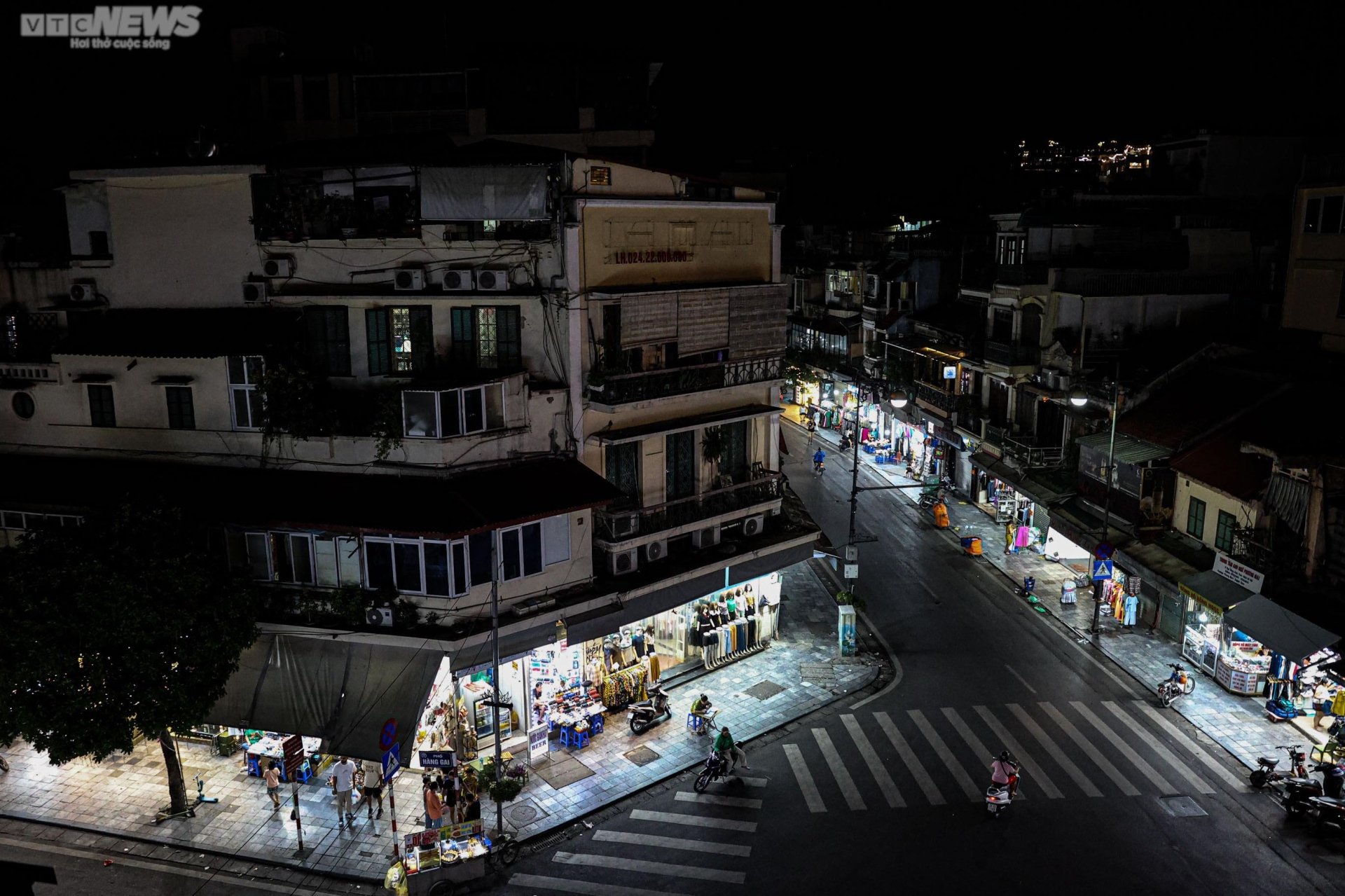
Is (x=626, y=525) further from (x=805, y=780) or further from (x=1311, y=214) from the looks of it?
(x=1311, y=214)

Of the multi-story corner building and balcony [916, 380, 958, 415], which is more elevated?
the multi-story corner building

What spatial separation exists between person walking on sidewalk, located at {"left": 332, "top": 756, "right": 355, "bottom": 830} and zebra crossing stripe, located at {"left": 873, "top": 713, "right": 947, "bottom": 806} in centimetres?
1470

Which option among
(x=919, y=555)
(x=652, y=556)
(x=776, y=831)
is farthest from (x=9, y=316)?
(x=919, y=555)

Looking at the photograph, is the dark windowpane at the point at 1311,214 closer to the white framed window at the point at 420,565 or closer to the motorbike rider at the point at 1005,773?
the motorbike rider at the point at 1005,773

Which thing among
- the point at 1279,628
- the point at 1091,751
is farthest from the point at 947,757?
the point at 1279,628

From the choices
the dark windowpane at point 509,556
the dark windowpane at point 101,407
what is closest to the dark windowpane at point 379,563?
the dark windowpane at point 509,556

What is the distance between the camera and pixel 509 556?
79.7ft

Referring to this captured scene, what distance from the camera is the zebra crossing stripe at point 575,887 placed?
20203mm

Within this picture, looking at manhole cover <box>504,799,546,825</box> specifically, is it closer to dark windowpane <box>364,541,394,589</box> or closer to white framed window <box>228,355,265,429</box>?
dark windowpane <box>364,541,394,589</box>

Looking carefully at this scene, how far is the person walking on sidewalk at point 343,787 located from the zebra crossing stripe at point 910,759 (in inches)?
579

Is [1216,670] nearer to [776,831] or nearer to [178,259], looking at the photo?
[776,831]

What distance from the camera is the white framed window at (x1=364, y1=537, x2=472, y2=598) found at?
2291 cm

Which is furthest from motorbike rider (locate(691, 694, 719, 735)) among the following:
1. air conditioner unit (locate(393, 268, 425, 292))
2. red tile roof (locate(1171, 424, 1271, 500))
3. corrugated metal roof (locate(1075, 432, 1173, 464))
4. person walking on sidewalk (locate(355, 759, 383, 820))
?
corrugated metal roof (locate(1075, 432, 1173, 464))

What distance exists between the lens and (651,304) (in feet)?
90.7
